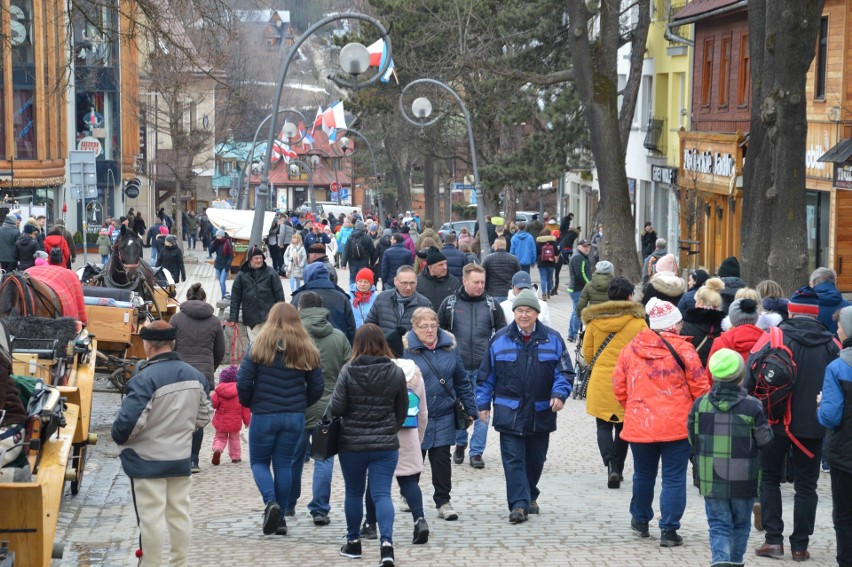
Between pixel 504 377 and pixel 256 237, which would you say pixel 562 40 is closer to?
pixel 256 237

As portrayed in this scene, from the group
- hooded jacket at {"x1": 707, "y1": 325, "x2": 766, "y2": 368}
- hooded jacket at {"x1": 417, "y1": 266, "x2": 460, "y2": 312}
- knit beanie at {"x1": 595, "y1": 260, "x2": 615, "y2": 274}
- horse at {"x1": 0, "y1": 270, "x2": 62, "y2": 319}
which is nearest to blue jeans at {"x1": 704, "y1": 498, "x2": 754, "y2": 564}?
hooded jacket at {"x1": 707, "y1": 325, "x2": 766, "y2": 368}

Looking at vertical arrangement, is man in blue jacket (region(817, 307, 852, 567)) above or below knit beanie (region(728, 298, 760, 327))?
below

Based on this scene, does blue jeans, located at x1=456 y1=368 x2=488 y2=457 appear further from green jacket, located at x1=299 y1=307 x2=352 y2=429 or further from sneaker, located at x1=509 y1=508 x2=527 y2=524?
sneaker, located at x1=509 y1=508 x2=527 y2=524

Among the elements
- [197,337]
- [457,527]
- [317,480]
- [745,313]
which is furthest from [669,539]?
[197,337]

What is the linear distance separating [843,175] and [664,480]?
680 inches

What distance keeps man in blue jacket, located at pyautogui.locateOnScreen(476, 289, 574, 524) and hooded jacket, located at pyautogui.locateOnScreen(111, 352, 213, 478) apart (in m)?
2.55

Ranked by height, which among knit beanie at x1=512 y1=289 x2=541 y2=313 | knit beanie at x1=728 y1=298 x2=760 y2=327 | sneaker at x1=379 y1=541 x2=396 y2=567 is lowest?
sneaker at x1=379 y1=541 x2=396 y2=567

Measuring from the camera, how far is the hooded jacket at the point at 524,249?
94.0ft

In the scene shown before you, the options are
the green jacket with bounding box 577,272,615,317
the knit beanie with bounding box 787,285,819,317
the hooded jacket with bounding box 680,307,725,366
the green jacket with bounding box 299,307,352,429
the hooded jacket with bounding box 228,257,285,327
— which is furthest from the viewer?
the hooded jacket with bounding box 228,257,285,327

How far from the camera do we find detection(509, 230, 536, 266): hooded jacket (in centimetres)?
2866

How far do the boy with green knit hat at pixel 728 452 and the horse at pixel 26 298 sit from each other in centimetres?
621

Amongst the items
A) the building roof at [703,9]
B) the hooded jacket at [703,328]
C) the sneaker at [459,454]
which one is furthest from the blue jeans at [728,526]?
the building roof at [703,9]

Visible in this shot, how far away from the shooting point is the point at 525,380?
9680 mm

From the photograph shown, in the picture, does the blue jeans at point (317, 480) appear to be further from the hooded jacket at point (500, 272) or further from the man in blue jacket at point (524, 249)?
the man in blue jacket at point (524, 249)
